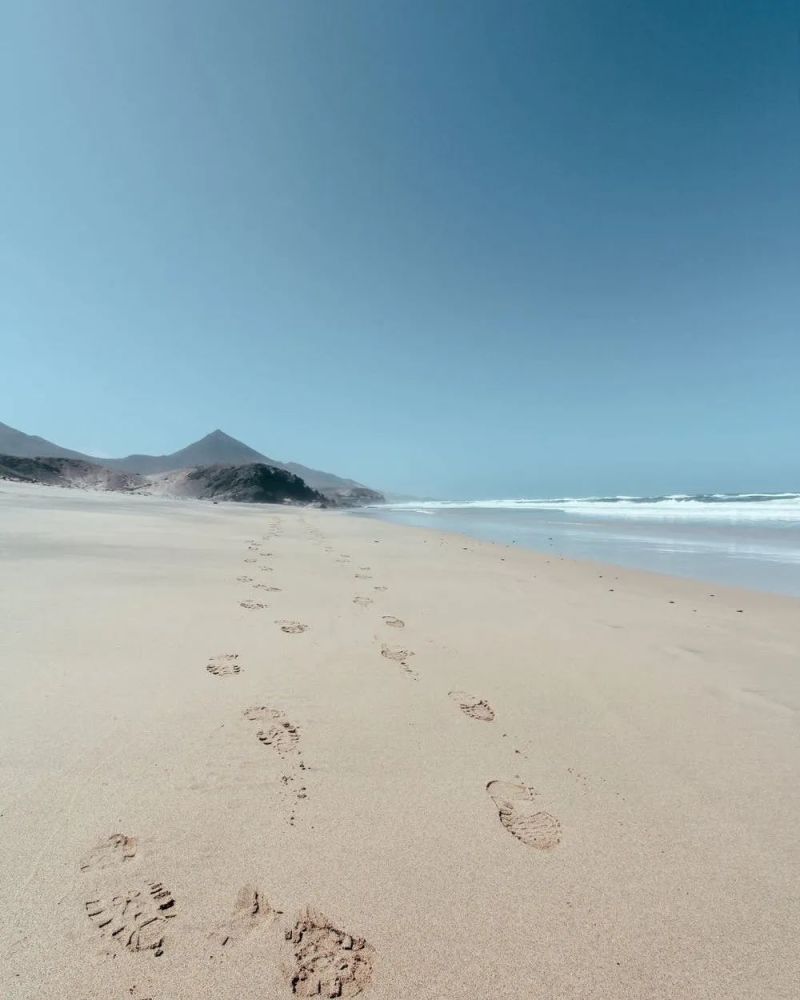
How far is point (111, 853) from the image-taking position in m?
1.80

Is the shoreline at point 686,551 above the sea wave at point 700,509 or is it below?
below

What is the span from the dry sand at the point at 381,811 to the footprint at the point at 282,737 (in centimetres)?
2

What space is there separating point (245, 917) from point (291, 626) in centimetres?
319

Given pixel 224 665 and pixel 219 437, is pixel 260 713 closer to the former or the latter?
pixel 224 665

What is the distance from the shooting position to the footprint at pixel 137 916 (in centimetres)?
148

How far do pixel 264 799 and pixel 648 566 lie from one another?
10735mm

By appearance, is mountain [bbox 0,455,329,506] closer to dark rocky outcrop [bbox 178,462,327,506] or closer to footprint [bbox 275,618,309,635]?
dark rocky outcrop [bbox 178,462,327,506]

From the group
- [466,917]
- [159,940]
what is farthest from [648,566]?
[159,940]

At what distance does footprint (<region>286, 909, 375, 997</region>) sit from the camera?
1435 mm

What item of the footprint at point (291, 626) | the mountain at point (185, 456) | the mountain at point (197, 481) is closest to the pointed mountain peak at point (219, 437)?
the mountain at point (185, 456)

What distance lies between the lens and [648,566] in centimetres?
1090

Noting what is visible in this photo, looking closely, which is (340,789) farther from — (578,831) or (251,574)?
(251,574)

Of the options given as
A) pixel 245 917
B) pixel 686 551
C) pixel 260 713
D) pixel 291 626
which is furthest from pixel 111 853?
pixel 686 551

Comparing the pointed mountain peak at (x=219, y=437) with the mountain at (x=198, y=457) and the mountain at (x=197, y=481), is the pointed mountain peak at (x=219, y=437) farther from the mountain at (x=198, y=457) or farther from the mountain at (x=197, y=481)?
the mountain at (x=197, y=481)
